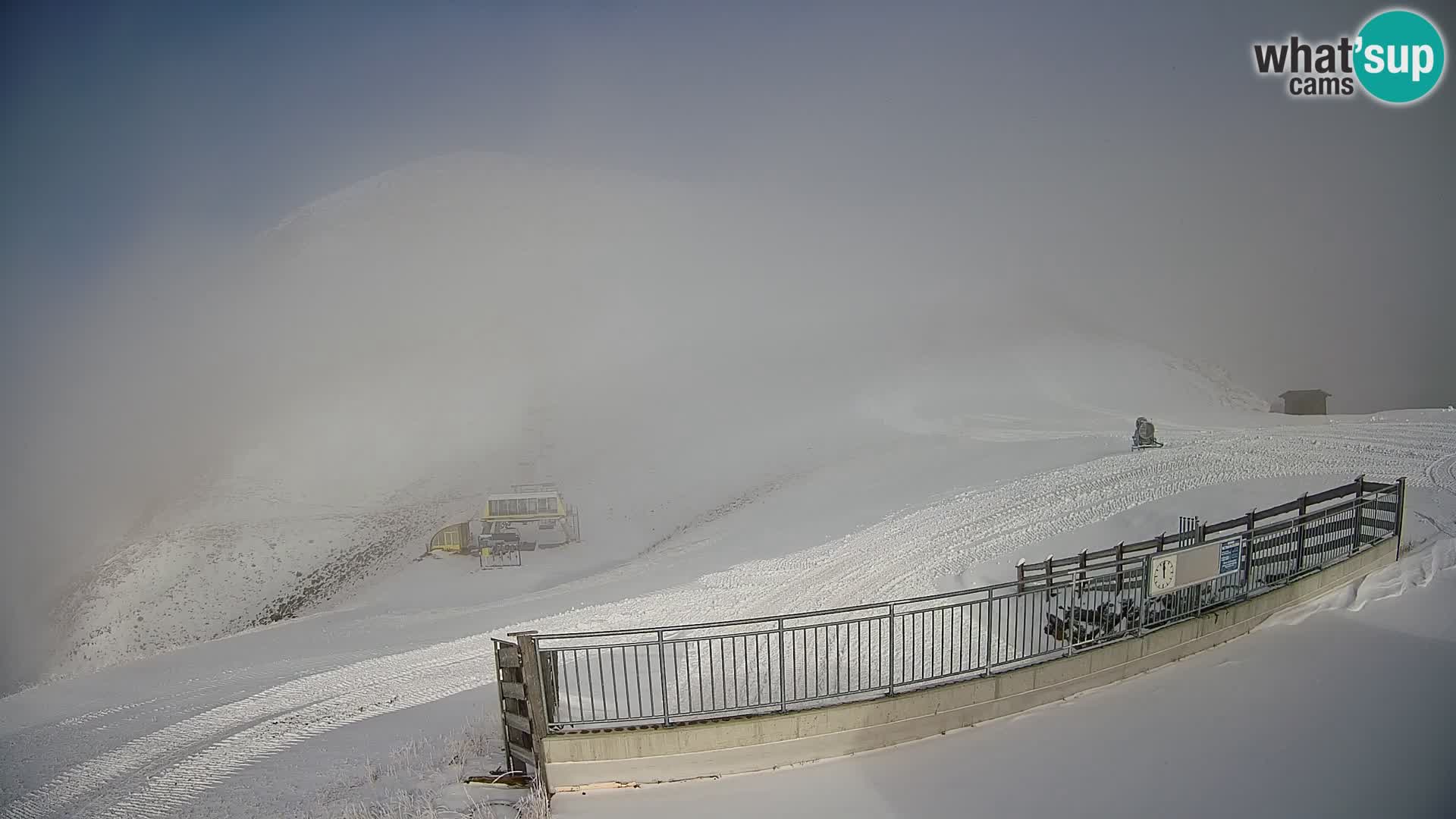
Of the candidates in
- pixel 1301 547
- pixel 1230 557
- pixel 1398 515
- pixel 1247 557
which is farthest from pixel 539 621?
pixel 1398 515

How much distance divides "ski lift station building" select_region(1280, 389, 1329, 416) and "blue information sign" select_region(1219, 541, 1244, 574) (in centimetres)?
2081

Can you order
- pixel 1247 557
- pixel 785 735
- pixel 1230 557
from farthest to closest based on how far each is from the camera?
pixel 1247 557
pixel 1230 557
pixel 785 735

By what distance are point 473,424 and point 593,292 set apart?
10.7 metres

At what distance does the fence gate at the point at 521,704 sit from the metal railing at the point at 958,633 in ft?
0.38

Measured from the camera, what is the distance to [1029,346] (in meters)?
36.0

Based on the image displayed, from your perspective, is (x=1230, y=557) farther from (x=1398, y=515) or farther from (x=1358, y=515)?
(x=1398, y=515)

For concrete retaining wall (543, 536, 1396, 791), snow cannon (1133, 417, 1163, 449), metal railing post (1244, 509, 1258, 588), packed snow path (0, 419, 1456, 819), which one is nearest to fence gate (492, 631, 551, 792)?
concrete retaining wall (543, 536, 1396, 791)

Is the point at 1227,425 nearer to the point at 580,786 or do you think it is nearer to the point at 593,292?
the point at 580,786

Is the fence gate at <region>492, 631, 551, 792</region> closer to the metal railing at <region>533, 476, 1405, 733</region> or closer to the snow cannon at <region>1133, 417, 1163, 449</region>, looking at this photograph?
the metal railing at <region>533, 476, 1405, 733</region>

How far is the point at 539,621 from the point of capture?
1404cm

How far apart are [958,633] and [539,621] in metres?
8.19

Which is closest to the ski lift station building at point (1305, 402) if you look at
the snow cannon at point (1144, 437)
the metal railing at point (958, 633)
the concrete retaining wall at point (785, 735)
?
the snow cannon at point (1144, 437)

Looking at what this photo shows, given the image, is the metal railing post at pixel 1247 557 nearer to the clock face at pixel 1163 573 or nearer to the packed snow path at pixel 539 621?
the clock face at pixel 1163 573

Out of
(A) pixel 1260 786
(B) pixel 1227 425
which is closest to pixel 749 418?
(B) pixel 1227 425
